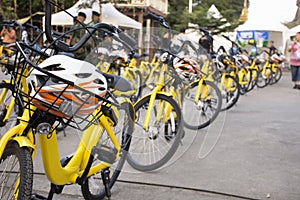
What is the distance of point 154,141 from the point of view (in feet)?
13.1

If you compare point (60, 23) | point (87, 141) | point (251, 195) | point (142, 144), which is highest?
point (60, 23)

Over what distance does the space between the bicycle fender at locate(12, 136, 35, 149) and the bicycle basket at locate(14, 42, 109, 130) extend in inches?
6.6

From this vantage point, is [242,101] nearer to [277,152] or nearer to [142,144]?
[277,152]

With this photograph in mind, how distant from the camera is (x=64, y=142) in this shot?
4859 mm

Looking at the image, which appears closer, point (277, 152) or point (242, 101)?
point (277, 152)

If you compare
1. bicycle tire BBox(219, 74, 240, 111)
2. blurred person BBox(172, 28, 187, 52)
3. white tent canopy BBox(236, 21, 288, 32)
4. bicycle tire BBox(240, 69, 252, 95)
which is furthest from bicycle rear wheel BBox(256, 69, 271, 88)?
blurred person BBox(172, 28, 187, 52)

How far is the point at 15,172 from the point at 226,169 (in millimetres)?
2246

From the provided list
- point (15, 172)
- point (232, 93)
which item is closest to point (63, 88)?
point (15, 172)

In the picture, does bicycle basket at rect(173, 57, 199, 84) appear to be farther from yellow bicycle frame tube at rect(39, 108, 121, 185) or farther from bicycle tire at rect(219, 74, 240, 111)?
bicycle tire at rect(219, 74, 240, 111)

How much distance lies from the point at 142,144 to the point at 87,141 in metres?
1.25

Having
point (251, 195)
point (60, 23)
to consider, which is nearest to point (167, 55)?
point (251, 195)

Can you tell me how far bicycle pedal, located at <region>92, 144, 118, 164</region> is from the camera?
2.78 m

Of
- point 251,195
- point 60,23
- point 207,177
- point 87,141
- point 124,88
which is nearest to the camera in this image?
point 87,141

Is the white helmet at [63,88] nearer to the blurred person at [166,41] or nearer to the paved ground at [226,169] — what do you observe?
the paved ground at [226,169]
